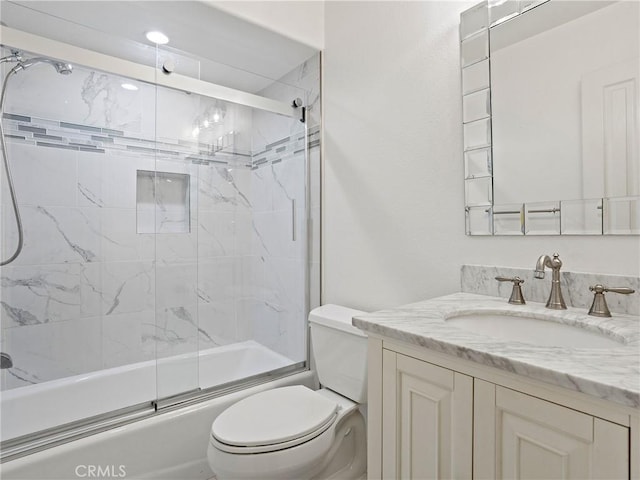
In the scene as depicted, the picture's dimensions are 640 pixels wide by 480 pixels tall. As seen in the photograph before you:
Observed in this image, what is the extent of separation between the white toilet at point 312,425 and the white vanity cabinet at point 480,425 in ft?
1.19

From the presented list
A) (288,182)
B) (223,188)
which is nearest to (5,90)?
(223,188)

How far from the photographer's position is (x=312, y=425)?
129 cm

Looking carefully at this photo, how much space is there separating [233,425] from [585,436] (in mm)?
1070

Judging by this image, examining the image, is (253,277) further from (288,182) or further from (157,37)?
(157,37)

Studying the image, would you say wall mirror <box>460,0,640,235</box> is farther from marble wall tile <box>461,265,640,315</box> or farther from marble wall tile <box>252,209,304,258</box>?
marble wall tile <box>252,209,304,258</box>

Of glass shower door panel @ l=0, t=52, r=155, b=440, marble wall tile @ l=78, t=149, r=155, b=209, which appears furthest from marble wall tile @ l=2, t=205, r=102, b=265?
marble wall tile @ l=78, t=149, r=155, b=209

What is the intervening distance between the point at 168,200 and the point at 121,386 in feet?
3.62

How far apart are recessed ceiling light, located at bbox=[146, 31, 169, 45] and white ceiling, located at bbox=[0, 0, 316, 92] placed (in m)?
0.03

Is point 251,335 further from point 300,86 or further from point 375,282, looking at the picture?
point 300,86

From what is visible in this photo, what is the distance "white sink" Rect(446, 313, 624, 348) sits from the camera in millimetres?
896

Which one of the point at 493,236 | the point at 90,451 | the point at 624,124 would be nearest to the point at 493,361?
the point at 493,236

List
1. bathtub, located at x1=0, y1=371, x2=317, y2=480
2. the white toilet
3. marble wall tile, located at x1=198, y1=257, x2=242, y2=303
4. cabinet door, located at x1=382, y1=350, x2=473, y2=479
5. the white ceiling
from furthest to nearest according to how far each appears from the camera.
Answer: marble wall tile, located at x1=198, y1=257, x2=242, y2=303 < the white ceiling < bathtub, located at x1=0, y1=371, x2=317, y2=480 < the white toilet < cabinet door, located at x1=382, y1=350, x2=473, y2=479

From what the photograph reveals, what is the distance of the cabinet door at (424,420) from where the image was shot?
0.75 meters

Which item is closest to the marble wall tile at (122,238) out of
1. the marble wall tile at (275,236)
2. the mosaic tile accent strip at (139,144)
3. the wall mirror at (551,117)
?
the mosaic tile accent strip at (139,144)
